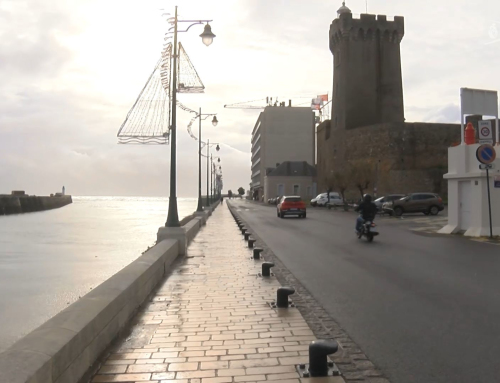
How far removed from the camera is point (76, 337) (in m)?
4.31

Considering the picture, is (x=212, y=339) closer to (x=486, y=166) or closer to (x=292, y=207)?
(x=486, y=166)

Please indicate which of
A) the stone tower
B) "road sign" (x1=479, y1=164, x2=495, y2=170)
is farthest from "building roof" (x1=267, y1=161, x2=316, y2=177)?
"road sign" (x1=479, y1=164, x2=495, y2=170)

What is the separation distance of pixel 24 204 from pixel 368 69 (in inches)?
2184

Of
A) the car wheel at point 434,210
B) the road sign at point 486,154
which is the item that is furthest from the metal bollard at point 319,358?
the car wheel at point 434,210

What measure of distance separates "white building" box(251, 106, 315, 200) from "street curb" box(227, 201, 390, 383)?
117 m

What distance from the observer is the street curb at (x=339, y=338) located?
15.4 ft

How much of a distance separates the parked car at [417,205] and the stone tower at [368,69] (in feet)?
118

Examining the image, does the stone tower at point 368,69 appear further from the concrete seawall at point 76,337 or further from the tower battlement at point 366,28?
the concrete seawall at point 76,337

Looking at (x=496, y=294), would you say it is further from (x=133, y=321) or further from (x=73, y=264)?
(x=73, y=264)

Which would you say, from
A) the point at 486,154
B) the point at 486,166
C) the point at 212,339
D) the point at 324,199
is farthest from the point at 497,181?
the point at 324,199

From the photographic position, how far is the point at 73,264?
20.7 metres

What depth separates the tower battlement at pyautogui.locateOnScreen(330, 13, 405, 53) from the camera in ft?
232

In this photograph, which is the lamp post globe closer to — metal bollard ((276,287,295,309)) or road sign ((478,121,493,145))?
metal bollard ((276,287,295,309))

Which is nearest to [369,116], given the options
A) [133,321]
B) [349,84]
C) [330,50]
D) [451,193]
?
[349,84]
